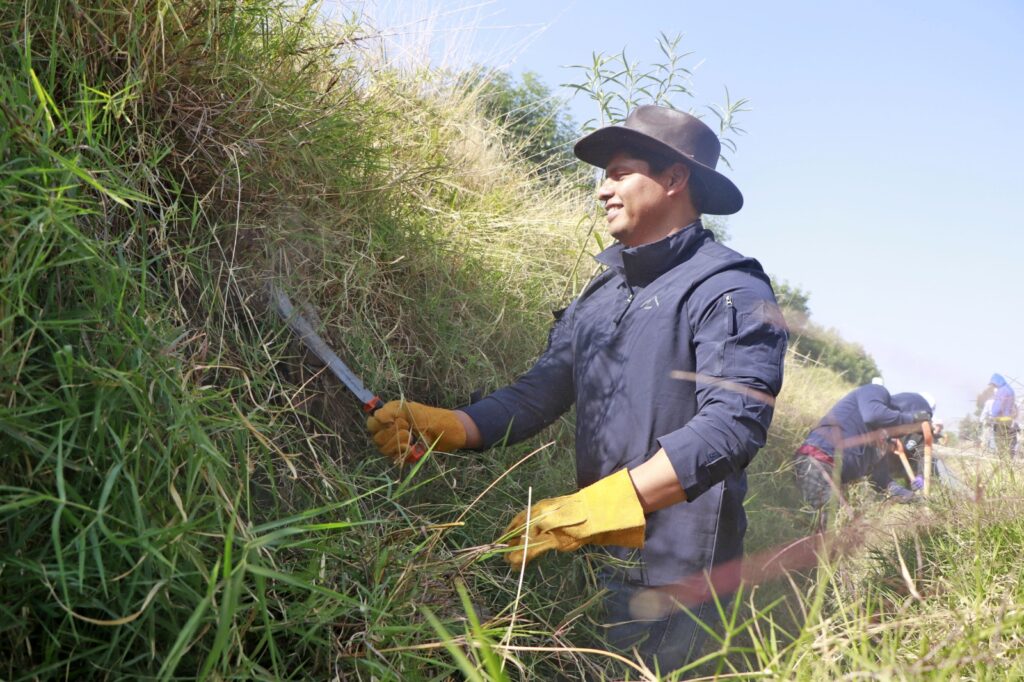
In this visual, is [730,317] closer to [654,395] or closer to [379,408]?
[654,395]

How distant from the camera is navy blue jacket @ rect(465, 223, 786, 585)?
213cm

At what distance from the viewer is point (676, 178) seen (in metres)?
2.69

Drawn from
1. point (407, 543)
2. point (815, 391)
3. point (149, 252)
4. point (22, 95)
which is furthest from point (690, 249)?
point (815, 391)

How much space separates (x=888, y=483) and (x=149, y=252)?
5148mm

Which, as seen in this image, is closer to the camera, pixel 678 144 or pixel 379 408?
pixel 379 408

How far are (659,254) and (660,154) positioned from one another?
370mm

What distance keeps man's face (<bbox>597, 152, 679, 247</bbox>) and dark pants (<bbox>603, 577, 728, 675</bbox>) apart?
1.15 m

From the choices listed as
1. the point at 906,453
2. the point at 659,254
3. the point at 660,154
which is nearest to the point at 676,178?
the point at 660,154

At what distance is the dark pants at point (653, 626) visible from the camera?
2.32 m

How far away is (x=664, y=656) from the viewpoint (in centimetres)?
233

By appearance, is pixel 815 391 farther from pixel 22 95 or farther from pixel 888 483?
pixel 22 95

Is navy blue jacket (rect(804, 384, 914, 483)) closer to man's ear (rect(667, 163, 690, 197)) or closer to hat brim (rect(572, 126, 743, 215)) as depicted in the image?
hat brim (rect(572, 126, 743, 215))

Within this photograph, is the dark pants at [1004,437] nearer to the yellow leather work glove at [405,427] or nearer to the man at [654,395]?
the man at [654,395]

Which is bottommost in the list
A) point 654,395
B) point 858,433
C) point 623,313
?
point 858,433
